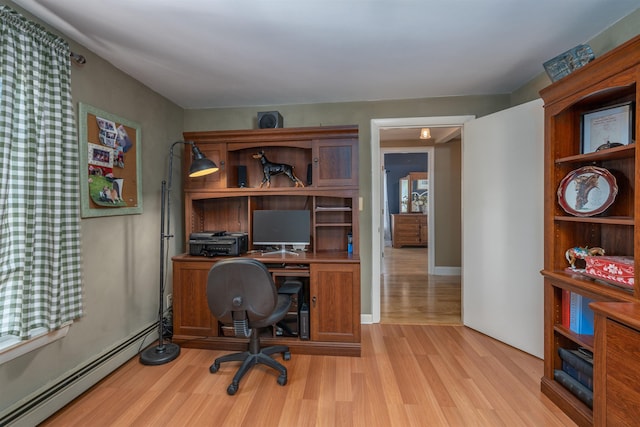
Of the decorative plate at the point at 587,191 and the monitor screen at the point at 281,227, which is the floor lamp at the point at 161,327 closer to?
the monitor screen at the point at 281,227

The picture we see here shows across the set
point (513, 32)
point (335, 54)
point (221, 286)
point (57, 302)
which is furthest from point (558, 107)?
point (57, 302)

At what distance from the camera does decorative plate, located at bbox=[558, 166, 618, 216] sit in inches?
63.4

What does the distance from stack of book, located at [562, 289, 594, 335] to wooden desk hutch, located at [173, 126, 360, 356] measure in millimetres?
1370

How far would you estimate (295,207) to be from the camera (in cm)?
301

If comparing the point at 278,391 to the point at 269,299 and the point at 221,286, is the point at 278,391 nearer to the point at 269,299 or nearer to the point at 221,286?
the point at 269,299

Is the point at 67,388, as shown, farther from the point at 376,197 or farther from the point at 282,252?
the point at 376,197

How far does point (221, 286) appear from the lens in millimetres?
1874

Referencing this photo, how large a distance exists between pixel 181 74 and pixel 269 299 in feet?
6.45

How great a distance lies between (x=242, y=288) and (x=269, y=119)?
68.2 inches

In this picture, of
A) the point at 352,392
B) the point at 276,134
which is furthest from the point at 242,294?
the point at 276,134

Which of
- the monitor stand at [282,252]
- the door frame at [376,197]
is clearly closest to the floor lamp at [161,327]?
the monitor stand at [282,252]

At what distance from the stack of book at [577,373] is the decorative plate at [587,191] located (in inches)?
33.5

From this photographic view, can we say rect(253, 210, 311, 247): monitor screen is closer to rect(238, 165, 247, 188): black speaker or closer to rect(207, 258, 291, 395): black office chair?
rect(238, 165, 247, 188): black speaker

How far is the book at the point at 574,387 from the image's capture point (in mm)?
1587
